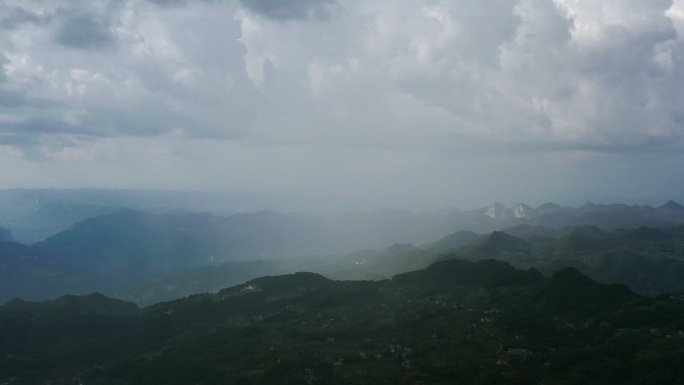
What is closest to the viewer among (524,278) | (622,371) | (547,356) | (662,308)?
(622,371)

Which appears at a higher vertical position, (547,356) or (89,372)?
(547,356)

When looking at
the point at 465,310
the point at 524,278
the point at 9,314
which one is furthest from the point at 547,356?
the point at 9,314

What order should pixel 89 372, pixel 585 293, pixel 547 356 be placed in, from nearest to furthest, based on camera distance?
pixel 547 356 → pixel 89 372 → pixel 585 293

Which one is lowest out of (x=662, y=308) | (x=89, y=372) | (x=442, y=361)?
(x=89, y=372)

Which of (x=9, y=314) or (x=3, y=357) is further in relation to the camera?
(x=9, y=314)

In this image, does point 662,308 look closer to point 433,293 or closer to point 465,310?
point 465,310

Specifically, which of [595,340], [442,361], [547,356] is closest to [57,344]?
[442,361]
